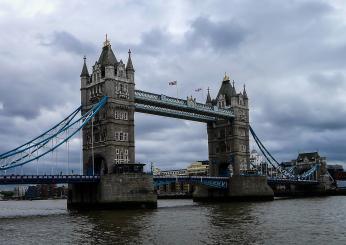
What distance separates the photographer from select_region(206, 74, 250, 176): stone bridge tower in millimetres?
108431

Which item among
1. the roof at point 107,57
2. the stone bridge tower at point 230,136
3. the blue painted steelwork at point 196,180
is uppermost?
the roof at point 107,57

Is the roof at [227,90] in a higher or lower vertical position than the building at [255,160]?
higher

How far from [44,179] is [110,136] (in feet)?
46.7

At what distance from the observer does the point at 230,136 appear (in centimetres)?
10888

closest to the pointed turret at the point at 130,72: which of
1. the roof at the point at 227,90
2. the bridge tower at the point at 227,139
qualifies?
the bridge tower at the point at 227,139

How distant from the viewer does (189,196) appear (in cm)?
14912

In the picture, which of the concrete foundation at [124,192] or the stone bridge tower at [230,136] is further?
the stone bridge tower at [230,136]

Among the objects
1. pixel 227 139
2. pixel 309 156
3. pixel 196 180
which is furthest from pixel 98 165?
pixel 309 156

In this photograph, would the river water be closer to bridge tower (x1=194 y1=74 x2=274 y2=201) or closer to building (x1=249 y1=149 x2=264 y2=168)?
bridge tower (x1=194 y1=74 x2=274 y2=201)

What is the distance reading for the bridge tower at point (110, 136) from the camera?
73.0 metres

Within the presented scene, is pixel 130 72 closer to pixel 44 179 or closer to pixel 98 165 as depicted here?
pixel 98 165

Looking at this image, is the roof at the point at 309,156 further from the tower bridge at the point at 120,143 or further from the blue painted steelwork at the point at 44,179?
the blue painted steelwork at the point at 44,179

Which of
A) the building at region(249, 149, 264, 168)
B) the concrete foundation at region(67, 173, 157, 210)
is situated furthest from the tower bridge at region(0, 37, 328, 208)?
the building at region(249, 149, 264, 168)

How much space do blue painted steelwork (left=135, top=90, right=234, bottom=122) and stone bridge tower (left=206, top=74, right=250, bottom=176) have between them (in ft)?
9.92
